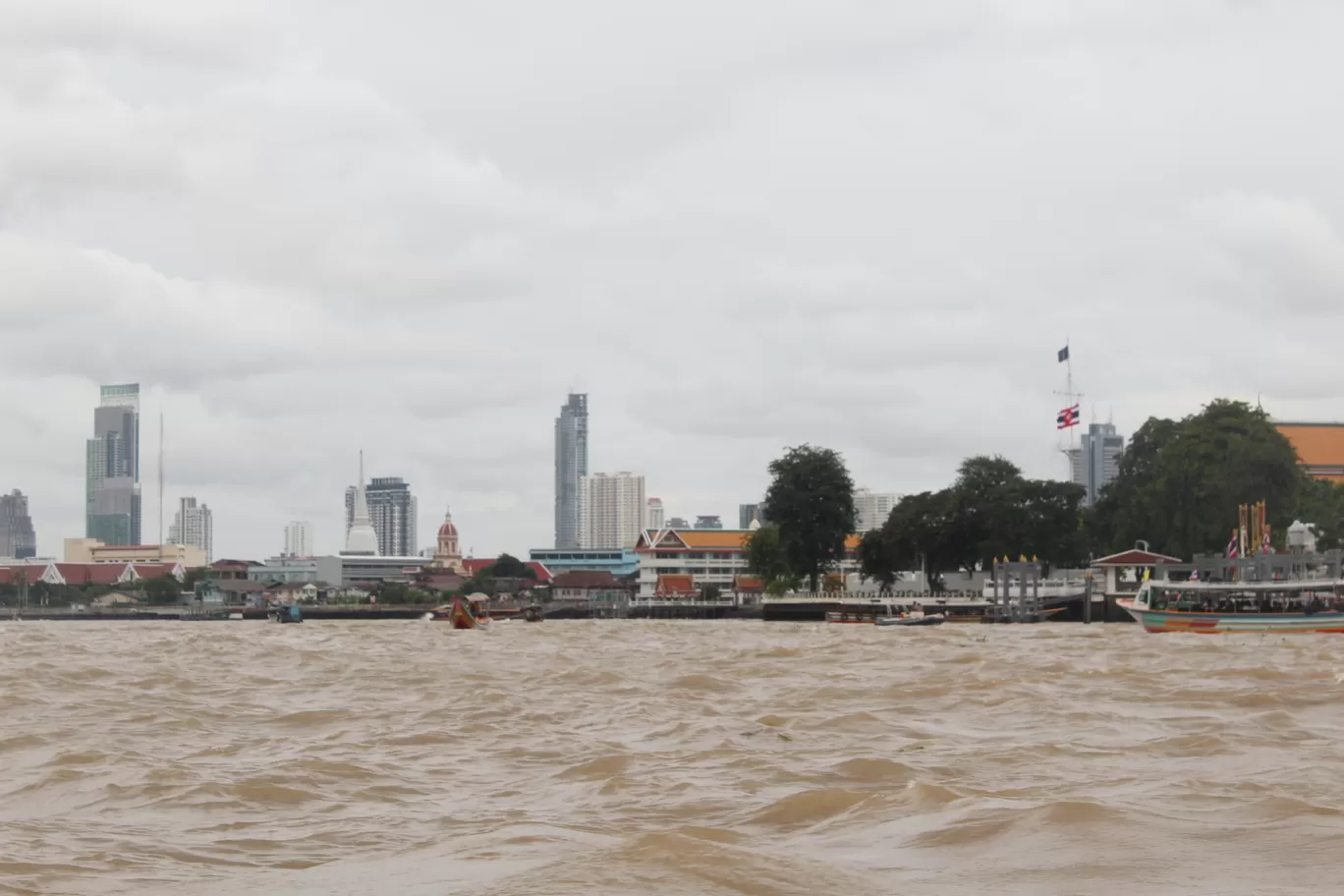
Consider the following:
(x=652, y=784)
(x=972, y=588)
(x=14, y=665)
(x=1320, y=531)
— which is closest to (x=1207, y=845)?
(x=652, y=784)

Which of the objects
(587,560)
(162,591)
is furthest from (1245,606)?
(587,560)

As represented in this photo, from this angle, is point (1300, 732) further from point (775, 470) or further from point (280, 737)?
point (775, 470)

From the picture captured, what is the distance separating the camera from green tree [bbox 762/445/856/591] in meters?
86.8

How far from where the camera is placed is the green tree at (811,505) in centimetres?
8681

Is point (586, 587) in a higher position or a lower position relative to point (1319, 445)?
lower

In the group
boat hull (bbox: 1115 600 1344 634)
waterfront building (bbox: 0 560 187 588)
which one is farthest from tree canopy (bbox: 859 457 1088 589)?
waterfront building (bbox: 0 560 187 588)

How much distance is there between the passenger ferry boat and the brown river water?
27.4 m

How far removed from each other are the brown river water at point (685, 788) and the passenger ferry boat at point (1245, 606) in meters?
27.4

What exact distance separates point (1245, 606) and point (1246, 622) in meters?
2.23

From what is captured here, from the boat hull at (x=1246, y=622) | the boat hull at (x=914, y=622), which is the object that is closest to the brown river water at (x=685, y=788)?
the boat hull at (x=1246, y=622)

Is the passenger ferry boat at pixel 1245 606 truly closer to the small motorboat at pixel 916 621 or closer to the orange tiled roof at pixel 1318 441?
the small motorboat at pixel 916 621

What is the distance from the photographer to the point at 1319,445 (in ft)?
404

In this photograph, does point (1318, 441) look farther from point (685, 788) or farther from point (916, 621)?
point (685, 788)

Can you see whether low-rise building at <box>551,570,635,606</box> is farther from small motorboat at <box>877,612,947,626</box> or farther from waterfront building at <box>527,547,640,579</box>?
small motorboat at <box>877,612,947,626</box>
